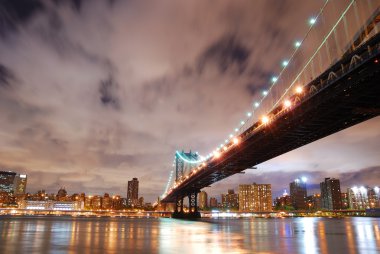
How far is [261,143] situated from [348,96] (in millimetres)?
20767

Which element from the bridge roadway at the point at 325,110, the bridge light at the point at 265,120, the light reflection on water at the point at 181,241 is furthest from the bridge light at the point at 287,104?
the light reflection on water at the point at 181,241

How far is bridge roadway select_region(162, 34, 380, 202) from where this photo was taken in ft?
92.2

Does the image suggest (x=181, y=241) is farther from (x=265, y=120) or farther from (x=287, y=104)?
(x=265, y=120)

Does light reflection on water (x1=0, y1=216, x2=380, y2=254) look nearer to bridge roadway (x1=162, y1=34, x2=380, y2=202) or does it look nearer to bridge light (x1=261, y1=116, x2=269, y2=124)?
bridge roadway (x1=162, y1=34, x2=380, y2=202)

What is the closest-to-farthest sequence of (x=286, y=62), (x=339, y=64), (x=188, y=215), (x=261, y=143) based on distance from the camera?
(x=339, y=64)
(x=286, y=62)
(x=261, y=143)
(x=188, y=215)

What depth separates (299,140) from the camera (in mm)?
48781

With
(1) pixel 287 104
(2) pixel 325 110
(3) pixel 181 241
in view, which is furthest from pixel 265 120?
(3) pixel 181 241

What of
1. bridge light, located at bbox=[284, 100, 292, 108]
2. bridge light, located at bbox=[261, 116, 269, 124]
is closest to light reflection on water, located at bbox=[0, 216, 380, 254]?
bridge light, located at bbox=[261, 116, 269, 124]

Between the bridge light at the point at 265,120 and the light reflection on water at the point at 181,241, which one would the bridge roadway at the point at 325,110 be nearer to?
the bridge light at the point at 265,120

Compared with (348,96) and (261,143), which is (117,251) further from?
(261,143)

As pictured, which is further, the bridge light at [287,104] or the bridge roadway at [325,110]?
the bridge light at [287,104]

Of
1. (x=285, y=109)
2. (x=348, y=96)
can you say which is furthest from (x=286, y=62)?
(x=348, y=96)

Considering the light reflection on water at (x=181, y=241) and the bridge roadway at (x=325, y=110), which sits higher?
the bridge roadway at (x=325, y=110)

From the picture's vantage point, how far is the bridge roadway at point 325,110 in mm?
28109
